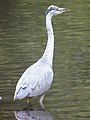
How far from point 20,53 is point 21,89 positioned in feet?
15.8

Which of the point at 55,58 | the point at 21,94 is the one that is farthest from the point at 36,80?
the point at 55,58

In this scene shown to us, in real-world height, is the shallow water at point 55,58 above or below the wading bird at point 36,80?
below

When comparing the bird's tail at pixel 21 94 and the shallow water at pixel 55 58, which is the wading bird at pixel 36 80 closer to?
the bird's tail at pixel 21 94

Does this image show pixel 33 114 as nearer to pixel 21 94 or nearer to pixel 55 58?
pixel 21 94

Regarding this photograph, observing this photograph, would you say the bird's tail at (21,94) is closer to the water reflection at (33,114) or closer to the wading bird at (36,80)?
the wading bird at (36,80)

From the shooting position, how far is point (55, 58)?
13625mm

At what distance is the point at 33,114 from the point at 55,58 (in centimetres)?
408

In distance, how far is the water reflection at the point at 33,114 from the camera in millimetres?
9430

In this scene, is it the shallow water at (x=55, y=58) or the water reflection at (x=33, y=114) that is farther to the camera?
the shallow water at (x=55, y=58)

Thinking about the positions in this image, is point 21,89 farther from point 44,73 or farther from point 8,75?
Result: point 8,75

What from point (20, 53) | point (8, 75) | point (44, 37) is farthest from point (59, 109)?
point (44, 37)

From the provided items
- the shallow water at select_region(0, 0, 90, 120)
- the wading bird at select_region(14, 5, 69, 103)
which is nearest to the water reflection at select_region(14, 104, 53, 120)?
the shallow water at select_region(0, 0, 90, 120)

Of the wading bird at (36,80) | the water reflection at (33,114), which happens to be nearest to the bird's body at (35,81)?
the wading bird at (36,80)

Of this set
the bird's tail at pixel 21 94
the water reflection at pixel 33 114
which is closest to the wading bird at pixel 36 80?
the bird's tail at pixel 21 94
